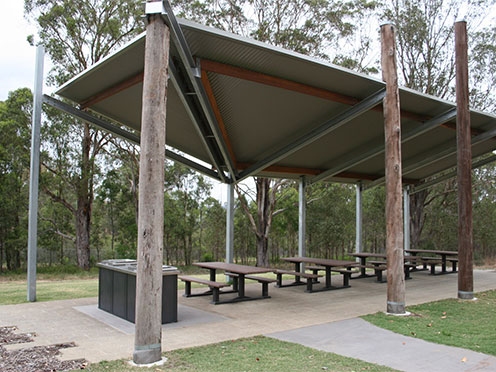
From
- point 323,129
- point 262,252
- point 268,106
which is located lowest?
point 262,252

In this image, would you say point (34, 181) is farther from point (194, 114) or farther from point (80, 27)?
point (80, 27)

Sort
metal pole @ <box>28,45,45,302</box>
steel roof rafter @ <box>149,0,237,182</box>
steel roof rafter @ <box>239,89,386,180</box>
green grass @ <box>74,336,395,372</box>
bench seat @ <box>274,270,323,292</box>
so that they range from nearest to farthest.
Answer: green grass @ <box>74,336,395,372</box>
steel roof rafter @ <box>149,0,237,182</box>
metal pole @ <box>28,45,45,302</box>
steel roof rafter @ <box>239,89,386,180</box>
bench seat @ <box>274,270,323,292</box>

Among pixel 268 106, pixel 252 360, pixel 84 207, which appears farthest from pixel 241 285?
pixel 84 207

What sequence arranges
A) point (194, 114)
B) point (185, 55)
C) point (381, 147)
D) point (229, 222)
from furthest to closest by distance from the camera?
point (229, 222), point (381, 147), point (194, 114), point (185, 55)

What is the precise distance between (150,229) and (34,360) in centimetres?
170

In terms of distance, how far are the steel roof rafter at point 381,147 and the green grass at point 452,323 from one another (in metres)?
3.52

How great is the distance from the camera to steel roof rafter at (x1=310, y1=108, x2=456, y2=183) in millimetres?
8930

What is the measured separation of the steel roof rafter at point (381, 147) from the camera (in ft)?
29.3

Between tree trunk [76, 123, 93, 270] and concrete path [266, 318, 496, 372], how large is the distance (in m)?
15.0

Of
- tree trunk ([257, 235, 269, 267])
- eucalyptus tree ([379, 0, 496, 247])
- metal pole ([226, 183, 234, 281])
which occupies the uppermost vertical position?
eucalyptus tree ([379, 0, 496, 247])

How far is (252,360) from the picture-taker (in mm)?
4086

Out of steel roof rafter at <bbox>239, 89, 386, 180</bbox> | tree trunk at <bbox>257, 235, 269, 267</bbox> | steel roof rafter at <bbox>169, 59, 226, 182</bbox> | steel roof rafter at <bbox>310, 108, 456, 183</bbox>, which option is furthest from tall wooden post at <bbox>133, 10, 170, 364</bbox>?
tree trunk at <bbox>257, 235, 269, 267</bbox>

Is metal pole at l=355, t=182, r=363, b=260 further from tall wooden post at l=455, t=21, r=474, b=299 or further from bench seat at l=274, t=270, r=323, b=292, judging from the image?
tall wooden post at l=455, t=21, r=474, b=299

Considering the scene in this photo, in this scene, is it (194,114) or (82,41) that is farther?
(82,41)
